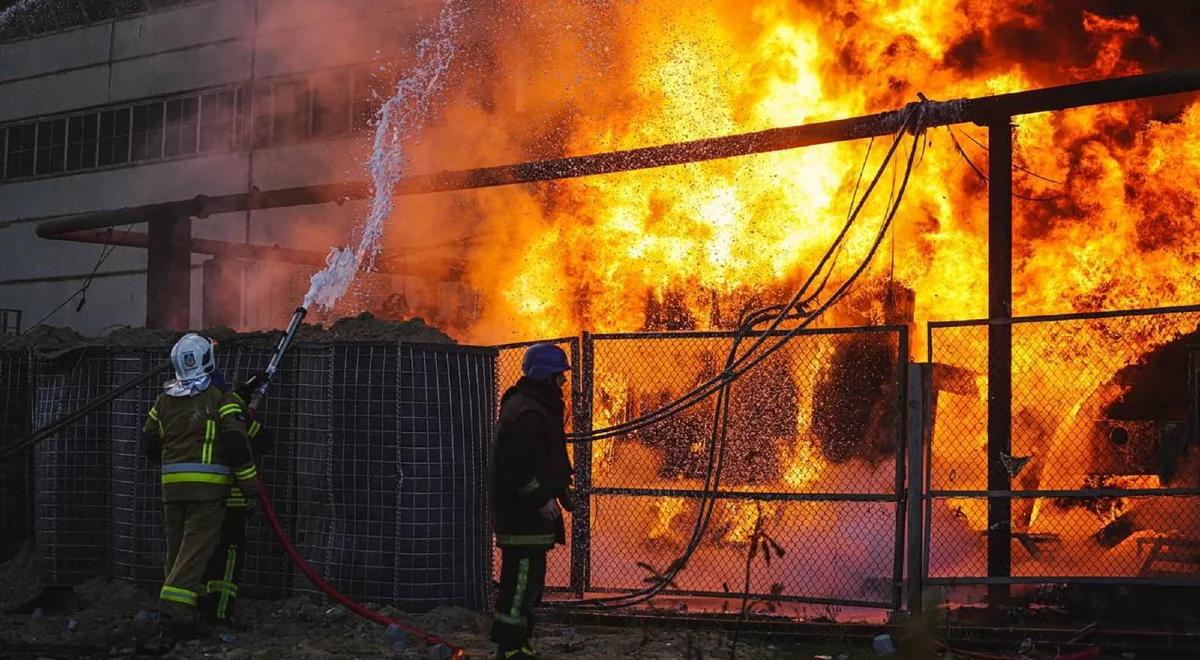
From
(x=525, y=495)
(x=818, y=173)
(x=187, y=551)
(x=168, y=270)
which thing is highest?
(x=818, y=173)

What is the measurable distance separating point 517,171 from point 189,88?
1462 centimetres

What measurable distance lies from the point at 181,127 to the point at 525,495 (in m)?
19.8

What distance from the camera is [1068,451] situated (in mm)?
9984

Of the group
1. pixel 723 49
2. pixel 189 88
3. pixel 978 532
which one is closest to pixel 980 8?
pixel 723 49

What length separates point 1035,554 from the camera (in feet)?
30.7

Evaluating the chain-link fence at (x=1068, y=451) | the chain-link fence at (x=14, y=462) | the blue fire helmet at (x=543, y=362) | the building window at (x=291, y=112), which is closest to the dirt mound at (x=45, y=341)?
the chain-link fence at (x=14, y=462)

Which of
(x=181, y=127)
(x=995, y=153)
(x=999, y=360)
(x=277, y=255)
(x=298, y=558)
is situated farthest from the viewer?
(x=181, y=127)

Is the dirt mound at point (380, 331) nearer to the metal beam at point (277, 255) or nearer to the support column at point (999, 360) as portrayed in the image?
the support column at point (999, 360)

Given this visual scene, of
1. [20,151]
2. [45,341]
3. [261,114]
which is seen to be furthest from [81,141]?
[45,341]

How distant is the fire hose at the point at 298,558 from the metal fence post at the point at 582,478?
1514 millimetres

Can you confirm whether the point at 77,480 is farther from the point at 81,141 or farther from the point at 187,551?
the point at 81,141

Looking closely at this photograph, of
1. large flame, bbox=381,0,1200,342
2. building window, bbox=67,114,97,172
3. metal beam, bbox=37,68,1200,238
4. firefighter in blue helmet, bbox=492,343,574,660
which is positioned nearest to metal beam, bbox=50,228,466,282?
large flame, bbox=381,0,1200,342

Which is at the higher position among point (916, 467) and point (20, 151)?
point (20, 151)

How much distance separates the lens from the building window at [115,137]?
2488cm
